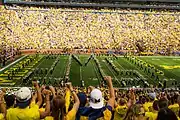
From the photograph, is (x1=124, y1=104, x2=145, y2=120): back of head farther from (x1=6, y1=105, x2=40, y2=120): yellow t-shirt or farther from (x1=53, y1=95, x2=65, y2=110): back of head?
(x1=6, y1=105, x2=40, y2=120): yellow t-shirt

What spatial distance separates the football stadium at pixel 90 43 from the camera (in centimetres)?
2875

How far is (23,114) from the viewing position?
5.74 metres

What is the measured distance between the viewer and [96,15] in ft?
224

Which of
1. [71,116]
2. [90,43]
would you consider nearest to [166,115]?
[71,116]

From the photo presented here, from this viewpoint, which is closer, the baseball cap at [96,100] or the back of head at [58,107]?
the baseball cap at [96,100]

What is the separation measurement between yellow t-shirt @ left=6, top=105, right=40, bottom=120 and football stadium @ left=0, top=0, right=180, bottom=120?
18.7 metres

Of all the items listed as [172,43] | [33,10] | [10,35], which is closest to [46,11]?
[33,10]

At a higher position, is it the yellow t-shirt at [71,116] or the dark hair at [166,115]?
the dark hair at [166,115]

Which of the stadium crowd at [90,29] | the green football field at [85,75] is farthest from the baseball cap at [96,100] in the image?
the stadium crowd at [90,29]

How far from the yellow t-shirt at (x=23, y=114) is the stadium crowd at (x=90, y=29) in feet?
157

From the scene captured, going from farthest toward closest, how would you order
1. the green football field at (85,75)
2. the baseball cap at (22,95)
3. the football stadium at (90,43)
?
the football stadium at (90,43) < the green football field at (85,75) < the baseball cap at (22,95)

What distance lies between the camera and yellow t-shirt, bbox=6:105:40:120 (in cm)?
575

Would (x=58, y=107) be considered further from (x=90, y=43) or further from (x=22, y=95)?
Answer: (x=90, y=43)

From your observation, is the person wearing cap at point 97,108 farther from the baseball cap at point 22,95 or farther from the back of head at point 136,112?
the baseball cap at point 22,95
